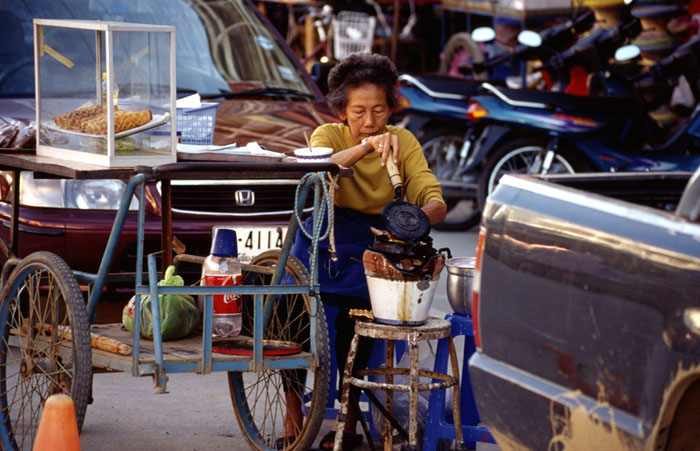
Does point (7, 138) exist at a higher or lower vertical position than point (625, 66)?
lower

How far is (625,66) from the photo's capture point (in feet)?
36.6

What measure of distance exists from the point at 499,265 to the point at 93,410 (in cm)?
259

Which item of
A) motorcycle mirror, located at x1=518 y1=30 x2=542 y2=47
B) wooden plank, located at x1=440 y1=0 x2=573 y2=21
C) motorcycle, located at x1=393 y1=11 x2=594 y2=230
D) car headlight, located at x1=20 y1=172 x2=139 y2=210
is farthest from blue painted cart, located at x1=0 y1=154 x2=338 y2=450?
wooden plank, located at x1=440 y1=0 x2=573 y2=21

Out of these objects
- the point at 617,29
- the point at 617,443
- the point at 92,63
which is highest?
the point at 617,29

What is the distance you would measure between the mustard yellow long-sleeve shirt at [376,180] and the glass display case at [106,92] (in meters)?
0.72

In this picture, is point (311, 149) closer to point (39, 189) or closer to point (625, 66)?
point (39, 189)

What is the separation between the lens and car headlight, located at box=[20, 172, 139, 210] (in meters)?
5.81

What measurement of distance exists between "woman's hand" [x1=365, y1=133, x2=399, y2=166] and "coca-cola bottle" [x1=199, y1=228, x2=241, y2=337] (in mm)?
601

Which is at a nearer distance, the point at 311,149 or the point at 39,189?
the point at 311,149

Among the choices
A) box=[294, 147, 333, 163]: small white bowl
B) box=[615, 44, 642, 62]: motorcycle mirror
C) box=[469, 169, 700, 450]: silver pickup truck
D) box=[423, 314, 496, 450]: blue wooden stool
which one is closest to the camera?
box=[469, 169, 700, 450]: silver pickup truck

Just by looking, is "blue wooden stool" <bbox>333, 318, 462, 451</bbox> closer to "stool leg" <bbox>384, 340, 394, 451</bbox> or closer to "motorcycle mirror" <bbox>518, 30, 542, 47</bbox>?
"stool leg" <bbox>384, 340, 394, 451</bbox>

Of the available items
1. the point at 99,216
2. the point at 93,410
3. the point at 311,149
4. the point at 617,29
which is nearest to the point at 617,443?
the point at 311,149

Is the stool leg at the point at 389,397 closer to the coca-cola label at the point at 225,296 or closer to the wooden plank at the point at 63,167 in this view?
the coca-cola label at the point at 225,296

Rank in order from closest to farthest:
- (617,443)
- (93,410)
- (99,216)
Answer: (617,443), (93,410), (99,216)
